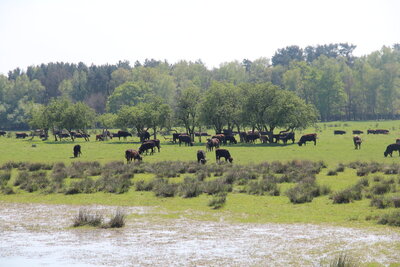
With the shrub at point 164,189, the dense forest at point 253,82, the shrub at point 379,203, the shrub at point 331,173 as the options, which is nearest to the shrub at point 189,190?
the shrub at point 164,189

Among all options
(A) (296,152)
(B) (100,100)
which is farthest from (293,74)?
(A) (296,152)

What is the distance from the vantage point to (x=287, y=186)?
26.9 meters

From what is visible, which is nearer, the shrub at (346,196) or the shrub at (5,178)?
the shrub at (346,196)

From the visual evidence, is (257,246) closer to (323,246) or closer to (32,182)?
(323,246)

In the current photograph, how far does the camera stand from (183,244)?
49.2 feet

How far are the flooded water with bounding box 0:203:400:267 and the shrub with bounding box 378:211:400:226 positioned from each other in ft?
3.14

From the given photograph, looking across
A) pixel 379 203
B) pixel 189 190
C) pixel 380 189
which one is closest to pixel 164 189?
pixel 189 190

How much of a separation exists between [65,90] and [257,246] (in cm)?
17465

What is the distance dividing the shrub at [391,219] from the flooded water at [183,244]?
957 mm

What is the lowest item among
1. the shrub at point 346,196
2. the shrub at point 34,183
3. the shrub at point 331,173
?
the shrub at point 346,196

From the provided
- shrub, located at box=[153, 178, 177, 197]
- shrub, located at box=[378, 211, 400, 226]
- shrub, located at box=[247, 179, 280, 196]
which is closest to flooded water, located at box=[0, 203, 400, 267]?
shrub, located at box=[378, 211, 400, 226]

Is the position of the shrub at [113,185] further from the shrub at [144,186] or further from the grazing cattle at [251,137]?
the grazing cattle at [251,137]

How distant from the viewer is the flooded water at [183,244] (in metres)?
13.2

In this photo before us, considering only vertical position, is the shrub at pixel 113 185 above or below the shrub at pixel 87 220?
above
